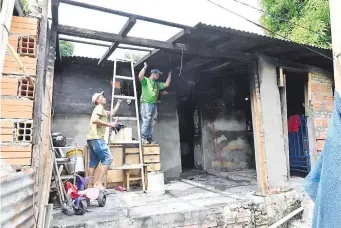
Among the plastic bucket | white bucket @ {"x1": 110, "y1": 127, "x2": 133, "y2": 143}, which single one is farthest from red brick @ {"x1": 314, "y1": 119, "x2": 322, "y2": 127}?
the plastic bucket

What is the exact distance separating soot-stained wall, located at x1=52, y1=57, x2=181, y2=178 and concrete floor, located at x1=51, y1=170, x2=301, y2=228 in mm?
1548

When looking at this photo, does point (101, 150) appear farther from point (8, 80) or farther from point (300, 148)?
point (300, 148)

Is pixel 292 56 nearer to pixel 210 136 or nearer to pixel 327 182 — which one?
pixel 210 136

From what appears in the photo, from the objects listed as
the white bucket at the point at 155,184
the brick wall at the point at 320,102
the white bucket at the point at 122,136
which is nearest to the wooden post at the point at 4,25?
the white bucket at the point at 155,184

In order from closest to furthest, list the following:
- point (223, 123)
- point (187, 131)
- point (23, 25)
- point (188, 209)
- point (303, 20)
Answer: point (23, 25) → point (188, 209) → point (223, 123) → point (187, 131) → point (303, 20)

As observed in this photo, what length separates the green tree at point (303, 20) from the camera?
421 inches

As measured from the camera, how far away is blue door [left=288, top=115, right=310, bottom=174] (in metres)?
7.08

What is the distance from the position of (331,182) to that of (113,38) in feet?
11.8

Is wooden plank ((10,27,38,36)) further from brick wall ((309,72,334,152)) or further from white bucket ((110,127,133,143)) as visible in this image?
brick wall ((309,72,334,152))

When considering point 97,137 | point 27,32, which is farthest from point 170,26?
point 97,137

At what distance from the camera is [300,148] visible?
24.0 ft

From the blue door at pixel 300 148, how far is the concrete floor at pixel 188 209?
255 centimetres

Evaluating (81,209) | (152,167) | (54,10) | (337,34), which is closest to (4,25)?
(337,34)

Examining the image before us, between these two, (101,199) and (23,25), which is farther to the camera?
(101,199)
